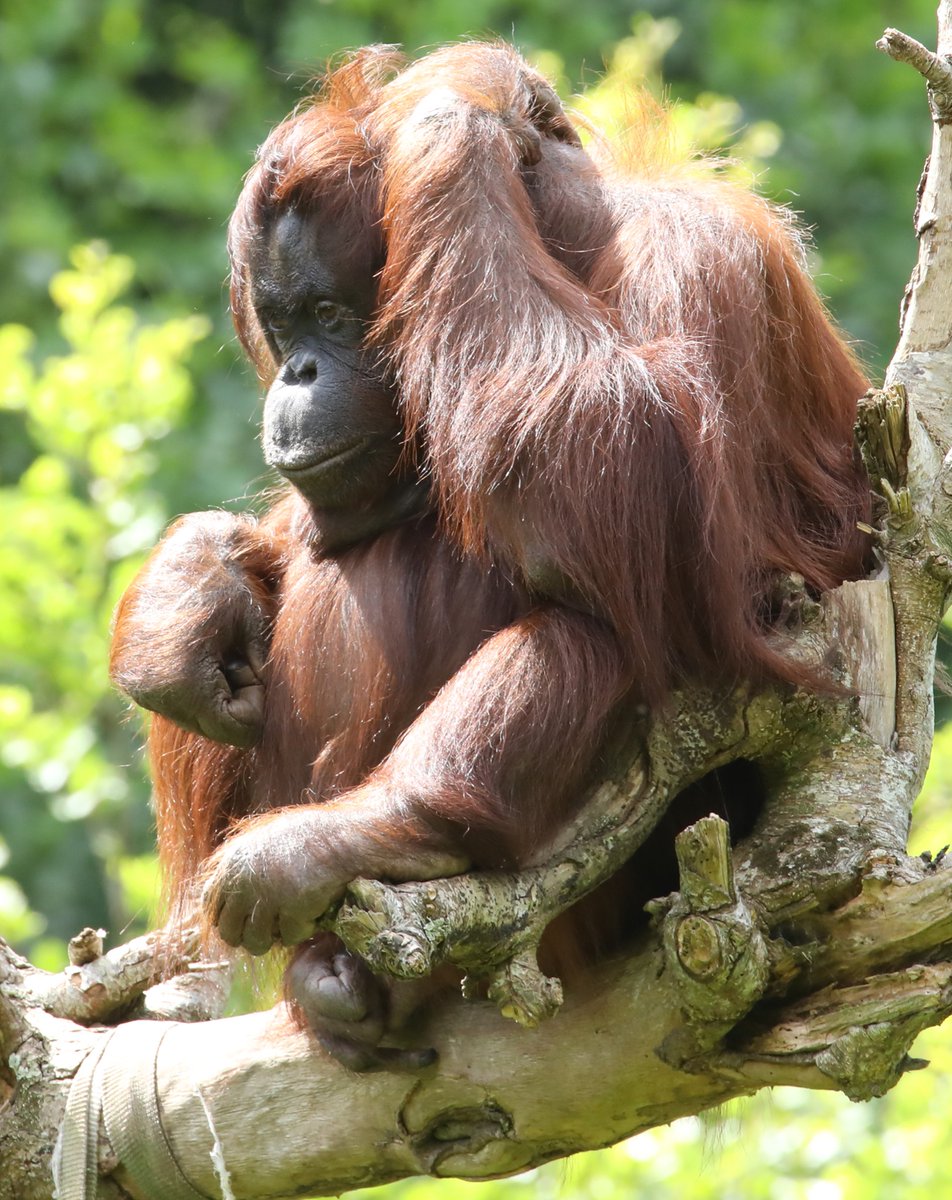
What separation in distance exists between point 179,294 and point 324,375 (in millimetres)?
5837

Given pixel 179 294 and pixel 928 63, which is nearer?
pixel 928 63

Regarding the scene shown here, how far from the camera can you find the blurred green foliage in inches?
190

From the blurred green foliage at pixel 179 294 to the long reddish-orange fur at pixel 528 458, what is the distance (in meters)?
1.26

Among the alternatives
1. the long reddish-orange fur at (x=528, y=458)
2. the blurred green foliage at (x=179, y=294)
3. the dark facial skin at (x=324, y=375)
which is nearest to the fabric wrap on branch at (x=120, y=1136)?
the long reddish-orange fur at (x=528, y=458)

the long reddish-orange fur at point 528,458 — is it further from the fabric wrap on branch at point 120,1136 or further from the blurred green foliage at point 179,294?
the blurred green foliage at point 179,294

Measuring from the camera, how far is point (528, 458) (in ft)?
7.79

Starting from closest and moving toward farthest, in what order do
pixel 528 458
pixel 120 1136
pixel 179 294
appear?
1. pixel 528 458
2. pixel 120 1136
3. pixel 179 294

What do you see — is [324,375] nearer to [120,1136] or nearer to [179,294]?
[120,1136]

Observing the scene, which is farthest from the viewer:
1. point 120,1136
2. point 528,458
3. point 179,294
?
point 179,294

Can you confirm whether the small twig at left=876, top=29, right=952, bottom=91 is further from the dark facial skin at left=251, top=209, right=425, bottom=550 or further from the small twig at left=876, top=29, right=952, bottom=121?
the dark facial skin at left=251, top=209, right=425, bottom=550

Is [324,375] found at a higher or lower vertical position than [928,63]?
lower

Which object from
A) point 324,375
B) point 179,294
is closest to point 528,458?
point 324,375

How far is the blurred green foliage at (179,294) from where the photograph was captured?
4.83 meters

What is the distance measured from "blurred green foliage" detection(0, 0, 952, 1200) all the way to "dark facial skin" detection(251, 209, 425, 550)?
137 centimetres
